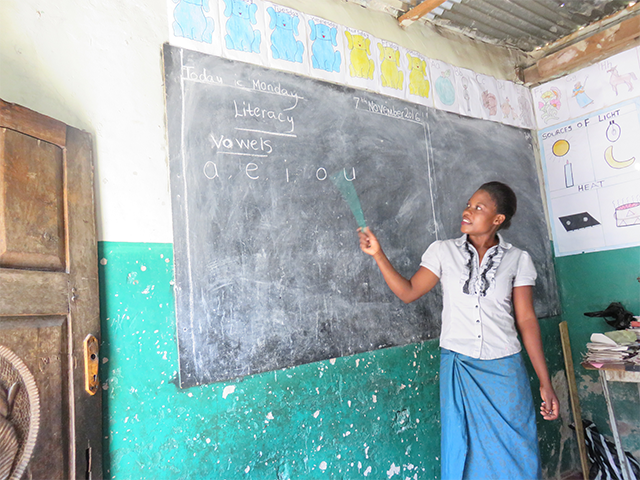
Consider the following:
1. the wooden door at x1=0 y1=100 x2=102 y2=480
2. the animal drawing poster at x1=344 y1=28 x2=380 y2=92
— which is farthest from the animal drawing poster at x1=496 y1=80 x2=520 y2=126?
the wooden door at x1=0 y1=100 x2=102 y2=480

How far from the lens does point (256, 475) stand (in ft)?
5.66

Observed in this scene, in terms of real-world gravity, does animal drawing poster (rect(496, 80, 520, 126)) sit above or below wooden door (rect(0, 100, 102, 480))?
above

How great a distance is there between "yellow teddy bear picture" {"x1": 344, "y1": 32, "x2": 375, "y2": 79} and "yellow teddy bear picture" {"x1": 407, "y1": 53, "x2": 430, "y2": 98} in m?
0.31

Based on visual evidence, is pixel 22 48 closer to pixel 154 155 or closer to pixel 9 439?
pixel 154 155

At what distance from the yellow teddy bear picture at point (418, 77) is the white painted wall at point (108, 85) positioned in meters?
1.41

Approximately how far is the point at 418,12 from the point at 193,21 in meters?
1.30

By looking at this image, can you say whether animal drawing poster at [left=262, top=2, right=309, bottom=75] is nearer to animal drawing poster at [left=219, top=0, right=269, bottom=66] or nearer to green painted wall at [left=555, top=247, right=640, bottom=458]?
animal drawing poster at [left=219, top=0, right=269, bottom=66]

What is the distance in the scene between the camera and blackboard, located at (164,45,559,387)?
170 centimetres

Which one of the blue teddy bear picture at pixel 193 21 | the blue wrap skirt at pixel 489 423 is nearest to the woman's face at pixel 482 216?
the blue wrap skirt at pixel 489 423

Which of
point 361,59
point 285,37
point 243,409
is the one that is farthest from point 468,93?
point 243,409

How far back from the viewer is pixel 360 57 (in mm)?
2342

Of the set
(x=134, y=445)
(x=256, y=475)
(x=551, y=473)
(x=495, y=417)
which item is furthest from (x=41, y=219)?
(x=551, y=473)

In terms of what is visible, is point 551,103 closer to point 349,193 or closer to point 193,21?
point 349,193

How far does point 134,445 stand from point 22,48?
4.39 ft
